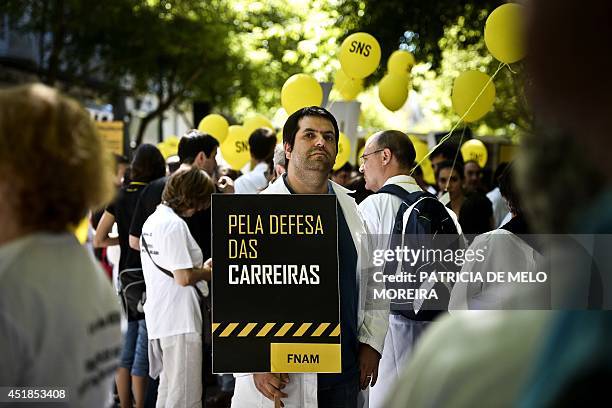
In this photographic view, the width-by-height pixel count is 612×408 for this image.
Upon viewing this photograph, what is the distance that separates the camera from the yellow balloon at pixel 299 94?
8273 millimetres

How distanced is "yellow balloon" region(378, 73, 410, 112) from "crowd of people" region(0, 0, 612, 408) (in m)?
3.55

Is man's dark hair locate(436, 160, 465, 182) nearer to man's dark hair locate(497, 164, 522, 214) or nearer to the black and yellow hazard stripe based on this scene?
man's dark hair locate(497, 164, 522, 214)

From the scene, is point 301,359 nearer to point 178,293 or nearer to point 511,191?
point 511,191

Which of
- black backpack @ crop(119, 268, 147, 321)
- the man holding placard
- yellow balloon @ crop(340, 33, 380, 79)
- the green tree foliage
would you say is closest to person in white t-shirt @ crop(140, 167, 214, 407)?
black backpack @ crop(119, 268, 147, 321)

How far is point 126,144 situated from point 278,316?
1125 centimetres

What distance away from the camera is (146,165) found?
7.46 metres

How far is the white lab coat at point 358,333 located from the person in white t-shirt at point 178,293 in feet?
5.01

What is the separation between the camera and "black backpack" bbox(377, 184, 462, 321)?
5.61 metres

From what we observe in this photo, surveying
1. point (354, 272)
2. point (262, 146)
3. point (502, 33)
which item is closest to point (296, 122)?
point (354, 272)

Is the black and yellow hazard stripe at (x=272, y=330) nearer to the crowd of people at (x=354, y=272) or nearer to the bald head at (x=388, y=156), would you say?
the crowd of people at (x=354, y=272)

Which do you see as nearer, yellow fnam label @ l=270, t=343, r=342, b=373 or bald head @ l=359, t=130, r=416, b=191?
yellow fnam label @ l=270, t=343, r=342, b=373

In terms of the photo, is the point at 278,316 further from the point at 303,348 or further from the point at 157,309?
the point at 157,309

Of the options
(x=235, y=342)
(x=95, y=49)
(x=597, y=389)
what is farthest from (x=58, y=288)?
(x=95, y=49)

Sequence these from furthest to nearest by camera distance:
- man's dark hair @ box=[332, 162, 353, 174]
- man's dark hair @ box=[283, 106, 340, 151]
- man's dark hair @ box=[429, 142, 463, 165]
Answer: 1. man's dark hair @ box=[429, 142, 463, 165]
2. man's dark hair @ box=[332, 162, 353, 174]
3. man's dark hair @ box=[283, 106, 340, 151]
